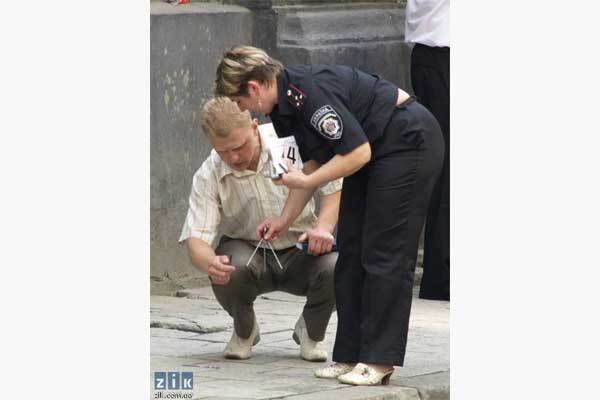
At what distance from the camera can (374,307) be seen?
5.96m

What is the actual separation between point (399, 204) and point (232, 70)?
0.68 meters

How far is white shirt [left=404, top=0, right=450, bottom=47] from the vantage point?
6.85 metres

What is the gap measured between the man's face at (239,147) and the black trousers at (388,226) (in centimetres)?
33

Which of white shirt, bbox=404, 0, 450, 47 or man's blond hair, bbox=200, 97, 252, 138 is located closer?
man's blond hair, bbox=200, 97, 252, 138

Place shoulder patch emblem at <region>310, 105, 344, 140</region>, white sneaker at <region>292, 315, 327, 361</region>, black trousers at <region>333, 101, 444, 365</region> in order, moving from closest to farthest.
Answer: shoulder patch emblem at <region>310, 105, 344, 140</region> → black trousers at <region>333, 101, 444, 365</region> → white sneaker at <region>292, 315, 327, 361</region>

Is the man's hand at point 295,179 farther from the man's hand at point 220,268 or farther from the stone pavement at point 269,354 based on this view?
the stone pavement at point 269,354

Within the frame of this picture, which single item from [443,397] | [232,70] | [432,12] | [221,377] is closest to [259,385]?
[221,377]

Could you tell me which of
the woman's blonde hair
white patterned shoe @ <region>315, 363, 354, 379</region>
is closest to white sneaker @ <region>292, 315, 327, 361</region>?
white patterned shoe @ <region>315, 363, 354, 379</region>

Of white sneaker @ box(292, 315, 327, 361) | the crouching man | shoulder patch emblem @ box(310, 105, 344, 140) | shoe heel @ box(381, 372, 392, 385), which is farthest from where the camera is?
white sneaker @ box(292, 315, 327, 361)

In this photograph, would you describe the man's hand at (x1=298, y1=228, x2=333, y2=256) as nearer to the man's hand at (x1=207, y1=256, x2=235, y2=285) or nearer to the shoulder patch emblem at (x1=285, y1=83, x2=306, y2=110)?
the man's hand at (x1=207, y1=256, x2=235, y2=285)

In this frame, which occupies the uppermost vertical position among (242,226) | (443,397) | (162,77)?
(162,77)

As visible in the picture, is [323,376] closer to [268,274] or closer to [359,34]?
[268,274]

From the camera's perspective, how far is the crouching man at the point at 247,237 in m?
6.12

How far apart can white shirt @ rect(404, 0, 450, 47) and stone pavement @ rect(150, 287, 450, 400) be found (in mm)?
985
